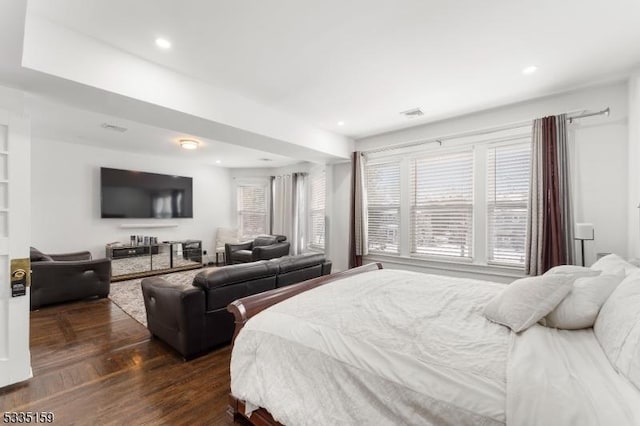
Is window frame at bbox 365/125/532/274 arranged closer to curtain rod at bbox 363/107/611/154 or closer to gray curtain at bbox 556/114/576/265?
curtain rod at bbox 363/107/611/154

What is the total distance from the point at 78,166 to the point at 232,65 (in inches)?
188

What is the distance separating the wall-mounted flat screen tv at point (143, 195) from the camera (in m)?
5.75

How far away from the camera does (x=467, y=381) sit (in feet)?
3.39

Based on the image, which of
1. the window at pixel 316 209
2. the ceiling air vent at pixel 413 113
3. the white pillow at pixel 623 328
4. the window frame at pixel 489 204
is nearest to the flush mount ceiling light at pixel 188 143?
the window at pixel 316 209

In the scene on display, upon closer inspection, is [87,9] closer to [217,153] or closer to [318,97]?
[318,97]

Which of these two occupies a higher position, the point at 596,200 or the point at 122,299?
the point at 596,200

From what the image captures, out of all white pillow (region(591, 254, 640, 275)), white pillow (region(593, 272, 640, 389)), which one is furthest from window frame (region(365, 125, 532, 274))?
white pillow (region(593, 272, 640, 389))

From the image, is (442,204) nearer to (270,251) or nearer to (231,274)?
(231,274)

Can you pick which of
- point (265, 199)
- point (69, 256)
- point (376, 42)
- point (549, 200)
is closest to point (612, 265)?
point (549, 200)

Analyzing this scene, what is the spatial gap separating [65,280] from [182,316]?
2.88 metres

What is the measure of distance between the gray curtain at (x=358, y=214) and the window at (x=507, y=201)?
190 cm

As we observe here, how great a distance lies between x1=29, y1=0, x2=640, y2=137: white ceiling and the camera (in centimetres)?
198

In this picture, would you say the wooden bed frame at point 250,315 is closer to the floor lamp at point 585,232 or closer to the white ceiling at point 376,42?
the white ceiling at point 376,42

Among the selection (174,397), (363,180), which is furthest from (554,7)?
(174,397)
